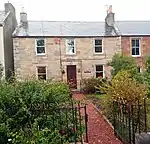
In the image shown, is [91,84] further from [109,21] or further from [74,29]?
[109,21]

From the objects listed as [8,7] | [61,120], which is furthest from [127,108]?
[8,7]

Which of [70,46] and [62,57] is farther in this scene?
[70,46]

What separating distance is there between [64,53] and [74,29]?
3.56m

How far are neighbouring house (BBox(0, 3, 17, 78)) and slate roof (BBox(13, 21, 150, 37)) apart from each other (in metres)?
0.91

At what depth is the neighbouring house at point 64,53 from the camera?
26.0 metres

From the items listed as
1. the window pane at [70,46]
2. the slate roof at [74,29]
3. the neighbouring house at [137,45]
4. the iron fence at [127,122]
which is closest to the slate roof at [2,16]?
the slate roof at [74,29]

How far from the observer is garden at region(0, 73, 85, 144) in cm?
753

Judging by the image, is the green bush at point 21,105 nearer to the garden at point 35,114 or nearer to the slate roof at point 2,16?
the garden at point 35,114

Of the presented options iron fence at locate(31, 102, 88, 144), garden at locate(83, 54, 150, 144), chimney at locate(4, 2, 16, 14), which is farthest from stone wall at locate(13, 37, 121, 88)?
iron fence at locate(31, 102, 88, 144)

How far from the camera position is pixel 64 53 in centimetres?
2661

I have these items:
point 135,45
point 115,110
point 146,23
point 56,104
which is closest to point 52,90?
point 56,104

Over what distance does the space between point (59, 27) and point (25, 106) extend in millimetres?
21973

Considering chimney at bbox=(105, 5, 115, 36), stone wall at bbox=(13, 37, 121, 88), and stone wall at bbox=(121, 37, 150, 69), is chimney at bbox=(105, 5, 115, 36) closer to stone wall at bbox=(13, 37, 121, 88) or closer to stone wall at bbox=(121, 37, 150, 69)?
stone wall at bbox=(121, 37, 150, 69)

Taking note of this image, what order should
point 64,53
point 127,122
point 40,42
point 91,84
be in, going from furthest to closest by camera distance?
point 64,53 → point 40,42 → point 91,84 → point 127,122
